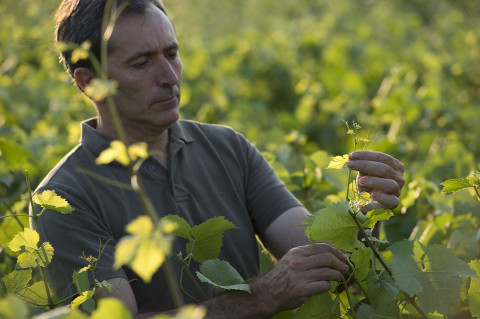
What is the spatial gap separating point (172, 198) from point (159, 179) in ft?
0.29

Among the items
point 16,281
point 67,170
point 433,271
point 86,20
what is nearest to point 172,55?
point 86,20

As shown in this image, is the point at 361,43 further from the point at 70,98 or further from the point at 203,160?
the point at 203,160

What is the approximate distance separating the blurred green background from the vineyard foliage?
1 centimetres

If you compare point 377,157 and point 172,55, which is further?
point 172,55

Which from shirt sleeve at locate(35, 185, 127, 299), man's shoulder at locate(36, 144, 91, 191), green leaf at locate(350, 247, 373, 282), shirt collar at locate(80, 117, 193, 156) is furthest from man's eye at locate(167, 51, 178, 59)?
green leaf at locate(350, 247, 373, 282)

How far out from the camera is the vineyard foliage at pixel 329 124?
182 centimetres

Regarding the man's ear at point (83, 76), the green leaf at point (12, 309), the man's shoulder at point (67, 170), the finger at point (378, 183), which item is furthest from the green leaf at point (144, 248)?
the man's ear at point (83, 76)

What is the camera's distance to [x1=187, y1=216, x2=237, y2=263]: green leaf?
1.93 metres

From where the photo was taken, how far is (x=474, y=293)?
1.81 m

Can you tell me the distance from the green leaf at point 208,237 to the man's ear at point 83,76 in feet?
3.36

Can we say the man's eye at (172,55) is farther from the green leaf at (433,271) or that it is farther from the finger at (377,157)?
the green leaf at (433,271)

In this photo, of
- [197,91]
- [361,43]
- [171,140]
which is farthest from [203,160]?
[361,43]

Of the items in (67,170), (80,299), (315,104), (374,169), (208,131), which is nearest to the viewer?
(80,299)

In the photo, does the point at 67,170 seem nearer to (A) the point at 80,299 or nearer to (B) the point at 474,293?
(A) the point at 80,299
